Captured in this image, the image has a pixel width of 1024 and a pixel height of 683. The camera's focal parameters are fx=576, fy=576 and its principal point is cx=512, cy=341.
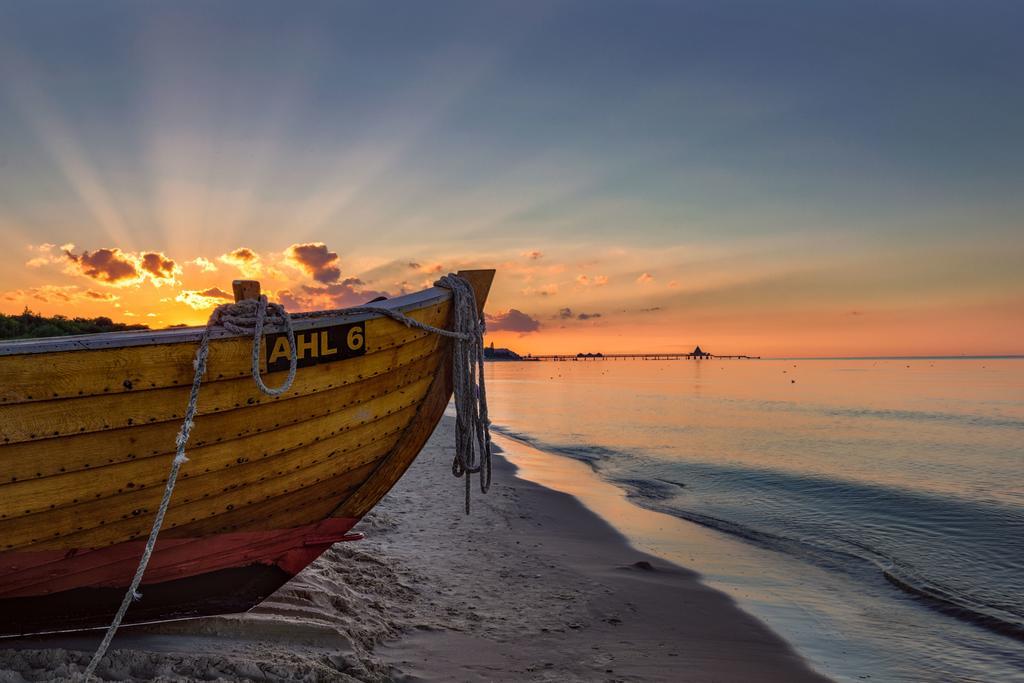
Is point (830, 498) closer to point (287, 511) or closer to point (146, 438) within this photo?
point (287, 511)

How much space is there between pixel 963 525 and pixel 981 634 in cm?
609

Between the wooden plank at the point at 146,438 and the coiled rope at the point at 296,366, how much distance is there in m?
0.12

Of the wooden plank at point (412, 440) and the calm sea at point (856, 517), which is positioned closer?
the wooden plank at point (412, 440)

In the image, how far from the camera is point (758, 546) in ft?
30.5

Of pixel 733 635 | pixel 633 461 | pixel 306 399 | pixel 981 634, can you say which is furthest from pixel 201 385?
pixel 633 461

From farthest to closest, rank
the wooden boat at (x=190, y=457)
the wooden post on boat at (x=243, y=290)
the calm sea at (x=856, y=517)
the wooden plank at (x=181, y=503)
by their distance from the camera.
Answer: the calm sea at (x=856, y=517)
the wooden post on boat at (x=243, y=290)
the wooden plank at (x=181, y=503)
the wooden boat at (x=190, y=457)

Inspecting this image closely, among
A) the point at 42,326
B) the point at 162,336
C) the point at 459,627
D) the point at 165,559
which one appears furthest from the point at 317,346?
the point at 42,326

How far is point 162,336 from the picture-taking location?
10.7 feet

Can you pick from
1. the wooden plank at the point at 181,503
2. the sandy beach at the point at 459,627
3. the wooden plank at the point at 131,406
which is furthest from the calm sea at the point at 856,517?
the wooden plank at the point at 131,406

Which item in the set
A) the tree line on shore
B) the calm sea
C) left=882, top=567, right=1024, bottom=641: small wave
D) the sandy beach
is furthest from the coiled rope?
the tree line on shore

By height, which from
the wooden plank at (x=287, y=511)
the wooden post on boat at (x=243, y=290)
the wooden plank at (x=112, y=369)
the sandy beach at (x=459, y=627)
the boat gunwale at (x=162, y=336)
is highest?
the wooden post on boat at (x=243, y=290)

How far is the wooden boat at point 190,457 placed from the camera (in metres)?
3.15

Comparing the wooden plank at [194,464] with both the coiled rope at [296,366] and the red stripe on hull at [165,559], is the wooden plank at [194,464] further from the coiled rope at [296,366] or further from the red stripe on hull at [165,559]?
the red stripe on hull at [165,559]

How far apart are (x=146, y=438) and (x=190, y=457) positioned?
0.27 m
